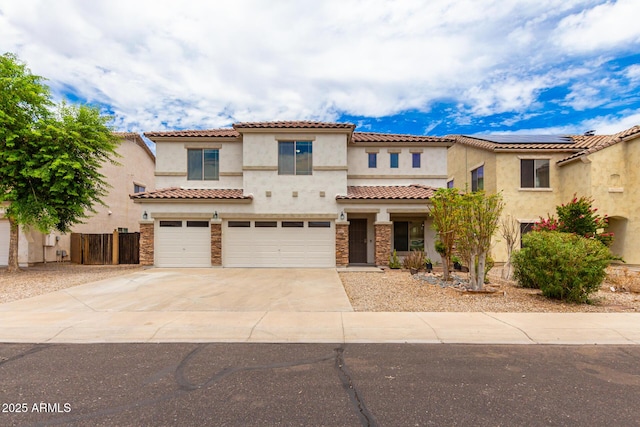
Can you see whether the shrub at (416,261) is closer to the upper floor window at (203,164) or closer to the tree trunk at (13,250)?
the upper floor window at (203,164)

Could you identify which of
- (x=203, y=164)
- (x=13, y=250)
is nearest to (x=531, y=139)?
(x=203, y=164)

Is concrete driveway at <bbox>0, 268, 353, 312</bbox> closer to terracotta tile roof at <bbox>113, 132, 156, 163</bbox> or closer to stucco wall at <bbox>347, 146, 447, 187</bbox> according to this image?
stucco wall at <bbox>347, 146, 447, 187</bbox>

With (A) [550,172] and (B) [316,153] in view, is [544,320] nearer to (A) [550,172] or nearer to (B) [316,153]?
A: (B) [316,153]

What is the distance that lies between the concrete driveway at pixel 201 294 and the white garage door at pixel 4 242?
8938 millimetres

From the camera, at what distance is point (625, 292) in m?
9.90

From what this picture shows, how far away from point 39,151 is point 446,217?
16247mm

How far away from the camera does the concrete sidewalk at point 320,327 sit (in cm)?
602

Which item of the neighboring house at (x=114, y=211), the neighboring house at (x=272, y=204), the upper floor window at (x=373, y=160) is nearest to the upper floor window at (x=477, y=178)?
the neighboring house at (x=272, y=204)

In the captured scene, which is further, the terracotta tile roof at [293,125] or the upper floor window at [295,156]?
the upper floor window at [295,156]

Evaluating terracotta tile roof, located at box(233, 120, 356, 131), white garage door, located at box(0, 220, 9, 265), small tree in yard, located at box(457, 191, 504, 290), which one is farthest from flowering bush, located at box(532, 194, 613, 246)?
white garage door, located at box(0, 220, 9, 265)

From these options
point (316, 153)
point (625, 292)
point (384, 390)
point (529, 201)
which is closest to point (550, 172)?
point (529, 201)

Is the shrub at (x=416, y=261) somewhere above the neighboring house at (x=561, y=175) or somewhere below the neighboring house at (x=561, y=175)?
below

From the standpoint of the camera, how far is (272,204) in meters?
16.7

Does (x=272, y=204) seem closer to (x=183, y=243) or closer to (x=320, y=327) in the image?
(x=183, y=243)
